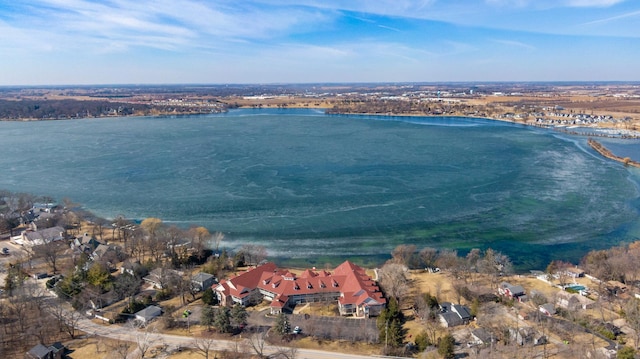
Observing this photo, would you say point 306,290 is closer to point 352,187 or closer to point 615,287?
point 615,287

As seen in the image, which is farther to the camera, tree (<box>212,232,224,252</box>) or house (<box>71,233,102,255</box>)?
tree (<box>212,232,224,252</box>)

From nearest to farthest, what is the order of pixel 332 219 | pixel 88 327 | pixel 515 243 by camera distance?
pixel 88 327 → pixel 515 243 → pixel 332 219

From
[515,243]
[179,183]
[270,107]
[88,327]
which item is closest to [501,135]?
[515,243]

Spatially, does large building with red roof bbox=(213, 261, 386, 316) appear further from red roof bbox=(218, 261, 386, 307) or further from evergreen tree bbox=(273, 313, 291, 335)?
evergreen tree bbox=(273, 313, 291, 335)

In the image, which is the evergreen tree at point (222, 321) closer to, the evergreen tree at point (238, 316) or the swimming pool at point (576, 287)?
the evergreen tree at point (238, 316)

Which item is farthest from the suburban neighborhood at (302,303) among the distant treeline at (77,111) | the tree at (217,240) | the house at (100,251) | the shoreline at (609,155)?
the distant treeline at (77,111)

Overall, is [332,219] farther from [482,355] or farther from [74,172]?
[74,172]

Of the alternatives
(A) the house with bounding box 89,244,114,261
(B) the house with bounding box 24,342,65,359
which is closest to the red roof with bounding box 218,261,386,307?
(B) the house with bounding box 24,342,65,359
